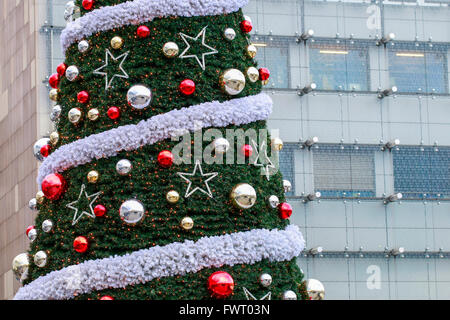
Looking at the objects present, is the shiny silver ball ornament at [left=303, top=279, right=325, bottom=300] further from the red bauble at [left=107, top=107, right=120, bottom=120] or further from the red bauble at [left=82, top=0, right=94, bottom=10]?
the red bauble at [left=82, top=0, right=94, bottom=10]

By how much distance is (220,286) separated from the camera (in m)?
6.70

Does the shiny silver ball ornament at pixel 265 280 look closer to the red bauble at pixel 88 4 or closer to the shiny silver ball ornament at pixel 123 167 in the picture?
the shiny silver ball ornament at pixel 123 167

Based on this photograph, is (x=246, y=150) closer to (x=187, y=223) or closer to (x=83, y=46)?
(x=187, y=223)

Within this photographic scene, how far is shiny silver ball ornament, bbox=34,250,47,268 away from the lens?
7.13 meters

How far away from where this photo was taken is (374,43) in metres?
26.6

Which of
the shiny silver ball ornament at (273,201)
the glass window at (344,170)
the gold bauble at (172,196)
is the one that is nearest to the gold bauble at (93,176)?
the gold bauble at (172,196)

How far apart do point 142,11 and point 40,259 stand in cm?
194

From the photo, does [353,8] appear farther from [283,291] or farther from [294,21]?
[283,291]

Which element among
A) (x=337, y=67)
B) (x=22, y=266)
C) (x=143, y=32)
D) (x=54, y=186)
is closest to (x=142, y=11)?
(x=143, y=32)

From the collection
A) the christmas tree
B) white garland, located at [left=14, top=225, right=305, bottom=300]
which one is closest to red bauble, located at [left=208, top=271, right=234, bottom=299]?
the christmas tree

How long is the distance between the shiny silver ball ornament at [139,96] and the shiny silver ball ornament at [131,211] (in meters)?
0.71

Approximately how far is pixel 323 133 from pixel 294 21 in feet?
9.87

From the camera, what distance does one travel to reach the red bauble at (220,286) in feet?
22.0
